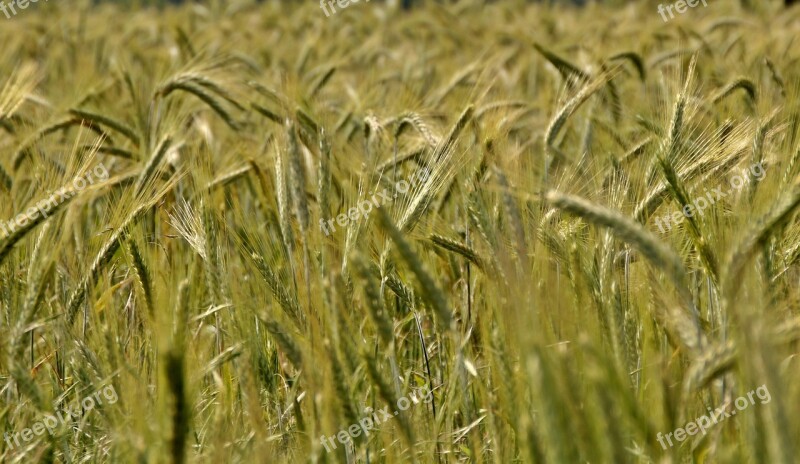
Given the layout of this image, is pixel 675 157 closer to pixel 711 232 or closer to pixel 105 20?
pixel 711 232

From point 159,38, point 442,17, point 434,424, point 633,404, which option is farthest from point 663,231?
point 159,38

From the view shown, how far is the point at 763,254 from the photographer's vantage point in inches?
73.5

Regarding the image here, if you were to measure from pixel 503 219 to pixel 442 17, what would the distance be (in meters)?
7.24
